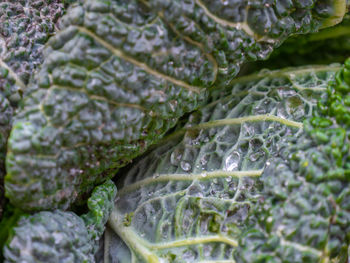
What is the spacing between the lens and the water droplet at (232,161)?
7.12 ft

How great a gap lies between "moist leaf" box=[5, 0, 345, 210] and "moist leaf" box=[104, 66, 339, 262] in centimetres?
32

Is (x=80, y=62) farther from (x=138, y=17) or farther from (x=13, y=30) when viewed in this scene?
(x=13, y=30)

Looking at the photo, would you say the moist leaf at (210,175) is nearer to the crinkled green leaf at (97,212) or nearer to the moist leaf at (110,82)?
the crinkled green leaf at (97,212)

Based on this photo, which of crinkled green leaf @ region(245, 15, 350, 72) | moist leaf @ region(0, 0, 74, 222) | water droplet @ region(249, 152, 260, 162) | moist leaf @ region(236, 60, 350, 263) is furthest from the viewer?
crinkled green leaf @ region(245, 15, 350, 72)

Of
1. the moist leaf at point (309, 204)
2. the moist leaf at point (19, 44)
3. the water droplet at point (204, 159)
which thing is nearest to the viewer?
the moist leaf at point (309, 204)

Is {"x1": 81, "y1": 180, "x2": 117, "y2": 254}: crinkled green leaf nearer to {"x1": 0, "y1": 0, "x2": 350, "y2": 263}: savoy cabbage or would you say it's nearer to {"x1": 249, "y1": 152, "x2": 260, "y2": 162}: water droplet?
{"x1": 0, "y1": 0, "x2": 350, "y2": 263}: savoy cabbage

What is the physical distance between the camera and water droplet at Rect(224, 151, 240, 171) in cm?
217

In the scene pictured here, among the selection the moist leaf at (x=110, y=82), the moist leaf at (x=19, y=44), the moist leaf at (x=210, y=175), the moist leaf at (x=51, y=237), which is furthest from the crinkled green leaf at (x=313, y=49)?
the moist leaf at (x=51, y=237)

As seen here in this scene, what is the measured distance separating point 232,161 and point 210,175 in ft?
0.47

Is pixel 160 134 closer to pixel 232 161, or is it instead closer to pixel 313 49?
pixel 232 161

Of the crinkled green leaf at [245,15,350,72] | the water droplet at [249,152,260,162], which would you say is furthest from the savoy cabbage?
the crinkled green leaf at [245,15,350,72]

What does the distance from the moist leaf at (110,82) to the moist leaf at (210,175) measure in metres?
0.32

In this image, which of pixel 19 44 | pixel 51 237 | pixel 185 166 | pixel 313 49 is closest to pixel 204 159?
pixel 185 166

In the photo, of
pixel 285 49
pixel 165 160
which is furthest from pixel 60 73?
pixel 285 49
